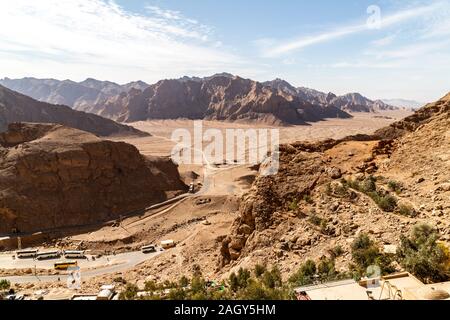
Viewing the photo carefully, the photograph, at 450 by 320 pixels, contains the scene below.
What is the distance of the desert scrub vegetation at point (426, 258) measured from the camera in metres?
9.85

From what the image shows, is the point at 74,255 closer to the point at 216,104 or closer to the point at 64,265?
the point at 64,265

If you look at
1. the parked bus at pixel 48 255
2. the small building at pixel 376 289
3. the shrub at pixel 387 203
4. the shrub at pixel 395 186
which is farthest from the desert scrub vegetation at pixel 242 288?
the parked bus at pixel 48 255

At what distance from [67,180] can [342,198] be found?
30.2 meters

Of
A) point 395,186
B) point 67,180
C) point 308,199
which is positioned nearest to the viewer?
point 395,186

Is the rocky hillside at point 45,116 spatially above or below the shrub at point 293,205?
above

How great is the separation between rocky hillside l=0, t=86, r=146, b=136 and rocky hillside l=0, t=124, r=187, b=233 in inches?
1777

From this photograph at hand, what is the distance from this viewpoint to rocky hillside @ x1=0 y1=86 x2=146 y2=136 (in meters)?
83.8

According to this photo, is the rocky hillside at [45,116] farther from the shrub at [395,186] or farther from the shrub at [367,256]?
the shrub at [367,256]

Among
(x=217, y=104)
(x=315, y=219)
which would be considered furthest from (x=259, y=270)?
(x=217, y=104)

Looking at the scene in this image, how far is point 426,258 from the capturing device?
32.5 feet

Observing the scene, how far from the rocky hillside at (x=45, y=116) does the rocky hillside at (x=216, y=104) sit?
123 ft

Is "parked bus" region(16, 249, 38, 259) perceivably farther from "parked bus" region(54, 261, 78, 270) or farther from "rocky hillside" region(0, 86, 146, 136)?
"rocky hillside" region(0, 86, 146, 136)

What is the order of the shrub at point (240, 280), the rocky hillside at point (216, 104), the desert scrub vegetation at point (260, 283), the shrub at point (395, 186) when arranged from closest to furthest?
the desert scrub vegetation at point (260, 283)
the shrub at point (240, 280)
the shrub at point (395, 186)
the rocky hillside at point (216, 104)
